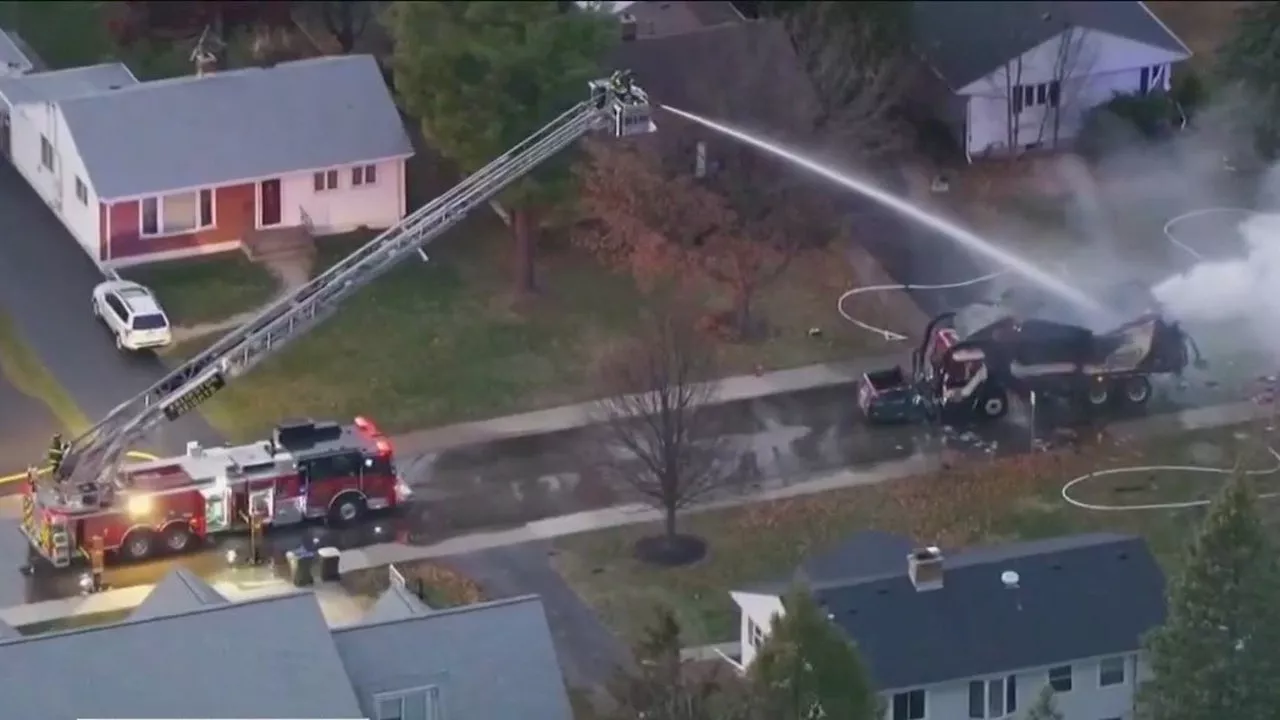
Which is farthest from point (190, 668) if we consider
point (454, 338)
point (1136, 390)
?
point (1136, 390)

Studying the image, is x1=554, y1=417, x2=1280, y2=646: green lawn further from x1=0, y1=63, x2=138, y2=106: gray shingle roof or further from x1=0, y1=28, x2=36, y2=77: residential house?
x1=0, y1=28, x2=36, y2=77: residential house

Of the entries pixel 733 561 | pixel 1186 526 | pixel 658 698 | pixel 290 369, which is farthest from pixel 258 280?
pixel 658 698

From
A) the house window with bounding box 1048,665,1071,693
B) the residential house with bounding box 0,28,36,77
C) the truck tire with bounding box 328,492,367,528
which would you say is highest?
the residential house with bounding box 0,28,36,77

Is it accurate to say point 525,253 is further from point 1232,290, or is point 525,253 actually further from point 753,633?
point 753,633

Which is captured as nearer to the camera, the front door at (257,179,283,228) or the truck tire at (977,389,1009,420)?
the truck tire at (977,389,1009,420)

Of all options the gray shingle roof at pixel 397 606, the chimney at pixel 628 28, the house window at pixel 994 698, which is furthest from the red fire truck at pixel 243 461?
the chimney at pixel 628 28

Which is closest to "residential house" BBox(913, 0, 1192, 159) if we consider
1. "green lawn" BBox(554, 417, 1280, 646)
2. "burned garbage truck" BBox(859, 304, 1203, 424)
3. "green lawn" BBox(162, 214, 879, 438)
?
"green lawn" BBox(162, 214, 879, 438)
